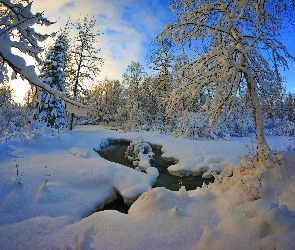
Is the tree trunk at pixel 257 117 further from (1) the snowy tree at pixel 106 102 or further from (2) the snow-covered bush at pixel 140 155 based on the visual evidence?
(1) the snowy tree at pixel 106 102

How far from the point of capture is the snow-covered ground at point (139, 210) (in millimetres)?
2529

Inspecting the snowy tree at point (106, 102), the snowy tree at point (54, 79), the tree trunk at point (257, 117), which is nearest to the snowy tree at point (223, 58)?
the tree trunk at point (257, 117)

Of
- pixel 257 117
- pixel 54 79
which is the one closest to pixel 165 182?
pixel 257 117

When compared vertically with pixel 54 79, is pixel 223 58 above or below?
below

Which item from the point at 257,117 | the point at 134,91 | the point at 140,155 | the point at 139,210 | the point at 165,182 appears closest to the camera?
the point at 139,210

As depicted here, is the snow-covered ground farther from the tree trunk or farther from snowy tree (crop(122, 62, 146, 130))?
snowy tree (crop(122, 62, 146, 130))

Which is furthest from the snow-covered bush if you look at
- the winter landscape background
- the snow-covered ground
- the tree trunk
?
the tree trunk

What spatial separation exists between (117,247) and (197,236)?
110cm

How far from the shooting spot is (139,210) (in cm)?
349

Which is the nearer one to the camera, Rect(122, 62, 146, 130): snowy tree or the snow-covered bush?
the snow-covered bush

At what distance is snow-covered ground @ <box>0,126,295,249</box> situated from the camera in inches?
99.6

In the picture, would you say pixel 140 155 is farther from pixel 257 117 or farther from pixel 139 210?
pixel 139 210

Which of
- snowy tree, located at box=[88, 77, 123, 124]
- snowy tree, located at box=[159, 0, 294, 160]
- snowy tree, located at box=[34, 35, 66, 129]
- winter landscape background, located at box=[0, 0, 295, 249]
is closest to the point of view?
winter landscape background, located at box=[0, 0, 295, 249]

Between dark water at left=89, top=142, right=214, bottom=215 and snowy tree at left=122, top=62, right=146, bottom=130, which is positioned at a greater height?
snowy tree at left=122, top=62, right=146, bottom=130
